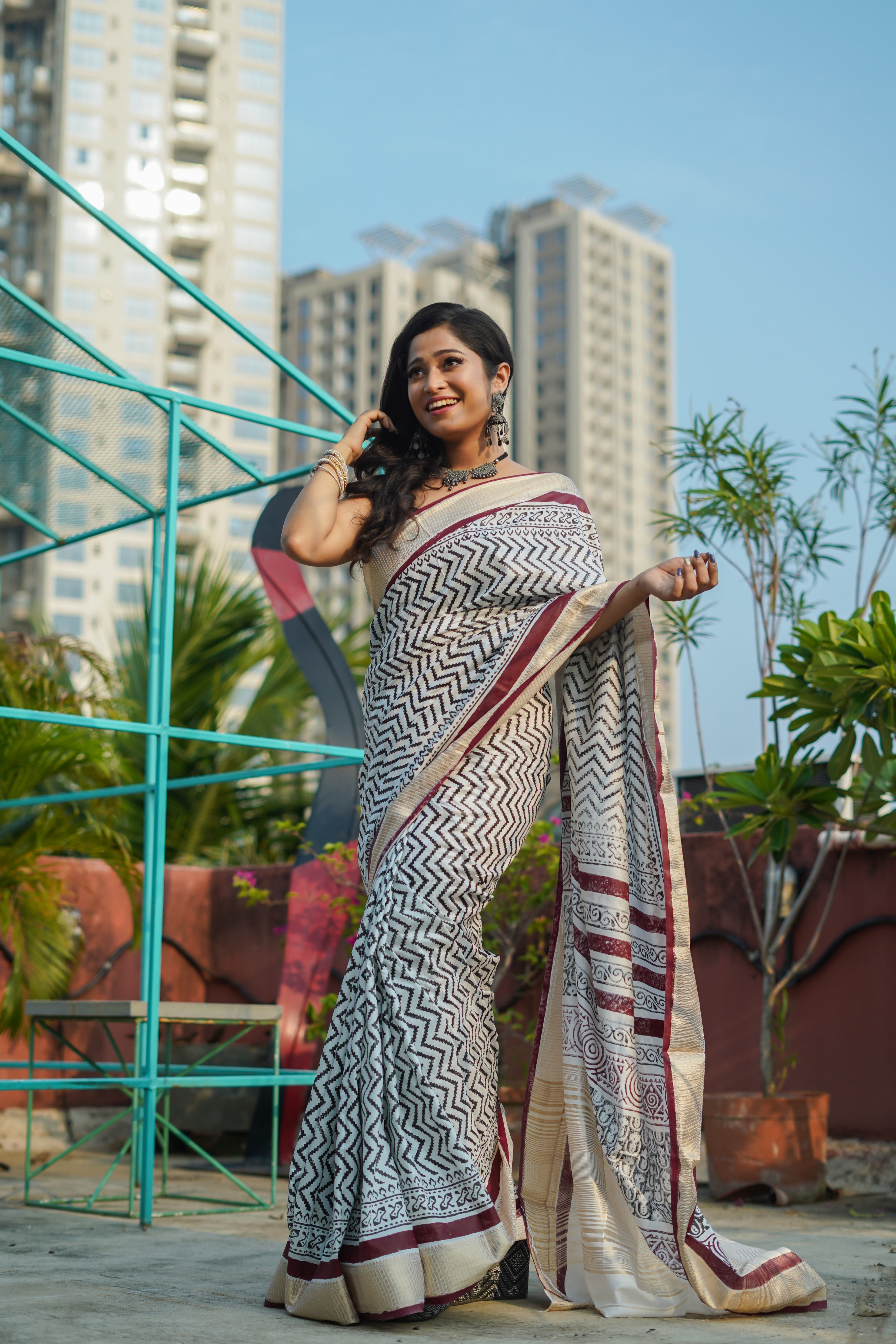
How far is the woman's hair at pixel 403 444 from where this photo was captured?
2.76 m

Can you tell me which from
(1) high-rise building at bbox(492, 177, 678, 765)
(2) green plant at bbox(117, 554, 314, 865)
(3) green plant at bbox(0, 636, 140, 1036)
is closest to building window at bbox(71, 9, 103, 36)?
(1) high-rise building at bbox(492, 177, 678, 765)

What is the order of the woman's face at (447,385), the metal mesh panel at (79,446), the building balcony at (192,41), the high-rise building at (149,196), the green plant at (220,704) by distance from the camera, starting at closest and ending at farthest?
the woman's face at (447,385) → the metal mesh panel at (79,446) → the green plant at (220,704) → the high-rise building at (149,196) → the building balcony at (192,41)

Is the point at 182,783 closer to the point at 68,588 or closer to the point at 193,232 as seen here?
the point at 68,588

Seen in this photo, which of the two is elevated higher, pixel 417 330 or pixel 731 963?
pixel 417 330

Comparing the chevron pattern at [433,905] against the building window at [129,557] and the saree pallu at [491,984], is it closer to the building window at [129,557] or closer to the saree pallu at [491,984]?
the saree pallu at [491,984]

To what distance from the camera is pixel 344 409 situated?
4566 millimetres

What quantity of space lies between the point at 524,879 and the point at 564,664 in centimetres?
265

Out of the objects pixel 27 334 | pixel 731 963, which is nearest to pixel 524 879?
pixel 731 963

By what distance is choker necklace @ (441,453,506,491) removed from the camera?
2824mm

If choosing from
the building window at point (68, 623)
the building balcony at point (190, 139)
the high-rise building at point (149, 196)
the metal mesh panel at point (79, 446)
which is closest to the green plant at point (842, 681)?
the metal mesh panel at point (79, 446)

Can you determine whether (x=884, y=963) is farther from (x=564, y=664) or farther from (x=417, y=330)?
(x=417, y=330)

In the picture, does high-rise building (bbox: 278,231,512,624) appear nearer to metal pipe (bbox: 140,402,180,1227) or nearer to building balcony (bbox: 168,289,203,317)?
building balcony (bbox: 168,289,203,317)

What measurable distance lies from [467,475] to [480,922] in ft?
2.90

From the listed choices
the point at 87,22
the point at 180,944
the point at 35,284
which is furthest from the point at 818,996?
the point at 87,22
